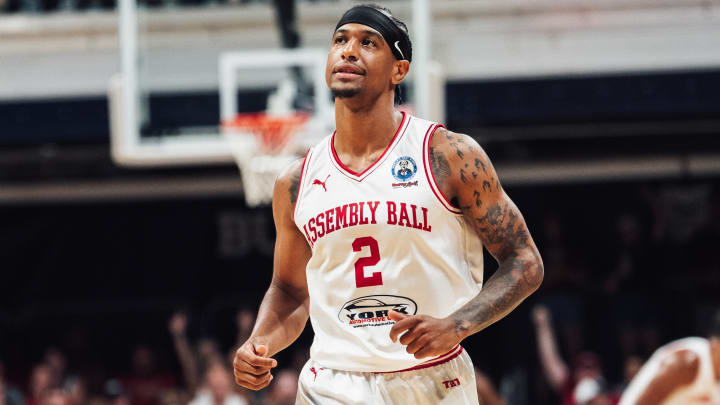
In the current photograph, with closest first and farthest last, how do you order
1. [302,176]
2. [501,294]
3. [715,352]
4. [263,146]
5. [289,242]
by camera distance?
[501,294] → [302,176] → [289,242] → [715,352] → [263,146]

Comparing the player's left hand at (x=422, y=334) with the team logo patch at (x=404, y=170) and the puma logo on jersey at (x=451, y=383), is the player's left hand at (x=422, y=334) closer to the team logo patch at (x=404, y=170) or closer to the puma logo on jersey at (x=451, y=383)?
the puma logo on jersey at (x=451, y=383)

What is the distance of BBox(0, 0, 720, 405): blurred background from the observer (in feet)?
37.5

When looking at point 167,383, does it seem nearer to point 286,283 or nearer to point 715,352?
point 715,352

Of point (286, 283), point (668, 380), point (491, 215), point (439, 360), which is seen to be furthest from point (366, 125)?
point (668, 380)

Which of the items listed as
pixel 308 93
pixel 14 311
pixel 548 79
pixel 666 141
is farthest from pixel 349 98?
pixel 14 311

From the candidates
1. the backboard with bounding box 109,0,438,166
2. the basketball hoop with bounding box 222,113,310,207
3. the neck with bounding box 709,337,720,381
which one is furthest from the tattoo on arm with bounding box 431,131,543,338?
the backboard with bounding box 109,0,438,166

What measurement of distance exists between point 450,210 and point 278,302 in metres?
0.76

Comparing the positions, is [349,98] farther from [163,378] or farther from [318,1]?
[163,378]

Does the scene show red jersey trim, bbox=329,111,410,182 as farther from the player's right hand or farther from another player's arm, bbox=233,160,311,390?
the player's right hand

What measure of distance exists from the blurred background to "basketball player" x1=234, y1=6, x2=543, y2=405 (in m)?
6.04

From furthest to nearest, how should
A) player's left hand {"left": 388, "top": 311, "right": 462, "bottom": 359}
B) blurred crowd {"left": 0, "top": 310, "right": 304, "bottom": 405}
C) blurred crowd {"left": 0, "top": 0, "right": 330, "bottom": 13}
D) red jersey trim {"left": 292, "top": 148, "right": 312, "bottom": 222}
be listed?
blurred crowd {"left": 0, "top": 0, "right": 330, "bottom": 13}, blurred crowd {"left": 0, "top": 310, "right": 304, "bottom": 405}, red jersey trim {"left": 292, "top": 148, "right": 312, "bottom": 222}, player's left hand {"left": 388, "top": 311, "right": 462, "bottom": 359}

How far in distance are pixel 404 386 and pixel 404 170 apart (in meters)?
0.70

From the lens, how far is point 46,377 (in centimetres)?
1198

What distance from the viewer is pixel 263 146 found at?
8.97 m
